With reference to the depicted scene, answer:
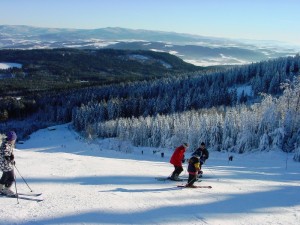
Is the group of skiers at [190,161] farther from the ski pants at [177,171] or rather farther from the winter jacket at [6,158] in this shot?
the winter jacket at [6,158]

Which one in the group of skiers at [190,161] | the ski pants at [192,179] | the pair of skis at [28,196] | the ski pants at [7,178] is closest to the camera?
the pair of skis at [28,196]

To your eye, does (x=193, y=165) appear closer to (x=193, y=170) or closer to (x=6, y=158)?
(x=193, y=170)

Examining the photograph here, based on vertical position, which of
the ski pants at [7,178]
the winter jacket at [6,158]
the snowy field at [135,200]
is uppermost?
the winter jacket at [6,158]

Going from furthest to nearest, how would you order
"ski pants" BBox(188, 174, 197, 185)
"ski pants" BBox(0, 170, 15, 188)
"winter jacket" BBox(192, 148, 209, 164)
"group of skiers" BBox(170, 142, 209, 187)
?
"winter jacket" BBox(192, 148, 209, 164) < "group of skiers" BBox(170, 142, 209, 187) < "ski pants" BBox(188, 174, 197, 185) < "ski pants" BBox(0, 170, 15, 188)

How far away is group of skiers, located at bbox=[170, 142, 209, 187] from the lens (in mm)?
16095

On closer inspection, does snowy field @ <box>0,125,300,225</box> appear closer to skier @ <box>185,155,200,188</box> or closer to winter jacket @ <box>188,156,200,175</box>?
skier @ <box>185,155,200,188</box>

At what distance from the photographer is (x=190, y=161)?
1650cm

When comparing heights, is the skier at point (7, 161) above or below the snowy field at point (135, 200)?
above

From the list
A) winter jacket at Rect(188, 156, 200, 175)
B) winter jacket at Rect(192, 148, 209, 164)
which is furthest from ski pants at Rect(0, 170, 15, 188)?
winter jacket at Rect(192, 148, 209, 164)

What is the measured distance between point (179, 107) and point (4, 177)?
334 ft

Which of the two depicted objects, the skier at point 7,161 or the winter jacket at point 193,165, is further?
the winter jacket at point 193,165

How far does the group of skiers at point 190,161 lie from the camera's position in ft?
52.8

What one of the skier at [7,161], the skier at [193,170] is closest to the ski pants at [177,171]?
the skier at [193,170]

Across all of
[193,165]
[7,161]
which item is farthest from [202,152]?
[7,161]
